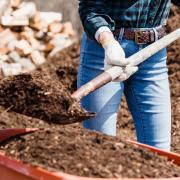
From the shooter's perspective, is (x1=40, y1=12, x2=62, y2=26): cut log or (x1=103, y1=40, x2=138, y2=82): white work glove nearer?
(x1=103, y1=40, x2=138, y2=82): white work glove

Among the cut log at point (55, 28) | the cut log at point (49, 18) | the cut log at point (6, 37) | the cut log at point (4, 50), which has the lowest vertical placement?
the cut log at point (4, 50)

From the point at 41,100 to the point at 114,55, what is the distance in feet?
1.44

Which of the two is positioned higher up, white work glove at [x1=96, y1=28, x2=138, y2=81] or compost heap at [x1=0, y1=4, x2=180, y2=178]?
white work glove at [x1=96, y1=28, x2=138, y2=81]

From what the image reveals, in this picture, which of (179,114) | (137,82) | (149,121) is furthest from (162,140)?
(179,114)

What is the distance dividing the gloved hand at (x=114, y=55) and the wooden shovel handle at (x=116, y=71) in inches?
1.1

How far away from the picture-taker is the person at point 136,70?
120 inches

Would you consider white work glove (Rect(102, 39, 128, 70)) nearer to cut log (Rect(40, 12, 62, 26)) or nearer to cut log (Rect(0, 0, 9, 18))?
cut log (Rect(0, 0, 9, 18))

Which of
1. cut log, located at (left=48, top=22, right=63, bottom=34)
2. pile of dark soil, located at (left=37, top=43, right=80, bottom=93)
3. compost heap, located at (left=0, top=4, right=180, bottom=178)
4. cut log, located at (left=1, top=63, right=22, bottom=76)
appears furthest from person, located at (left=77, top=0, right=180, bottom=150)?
cut log, located at (left=48, top=22, right=63, bottom=34)

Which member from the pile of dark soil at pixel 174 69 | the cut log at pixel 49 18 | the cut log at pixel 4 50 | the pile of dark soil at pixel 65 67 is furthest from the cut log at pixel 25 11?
the pile of dark soil at pixel 174 69

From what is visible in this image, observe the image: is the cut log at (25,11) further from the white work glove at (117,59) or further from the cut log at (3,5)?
the white work glove at (117,59)

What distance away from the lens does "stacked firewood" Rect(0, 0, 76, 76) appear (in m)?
6.82

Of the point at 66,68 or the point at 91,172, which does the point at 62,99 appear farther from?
the point at 66,68

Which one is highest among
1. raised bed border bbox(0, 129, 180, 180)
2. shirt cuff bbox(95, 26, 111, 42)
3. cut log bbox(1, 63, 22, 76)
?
shirt cuff bbox(95, 26, 111, 42)

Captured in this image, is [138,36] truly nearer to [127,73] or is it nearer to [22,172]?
[127,73]
